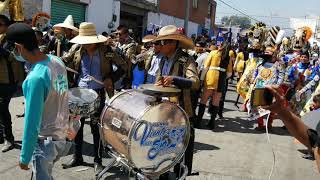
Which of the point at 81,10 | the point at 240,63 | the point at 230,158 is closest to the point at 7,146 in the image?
the point at 230,158

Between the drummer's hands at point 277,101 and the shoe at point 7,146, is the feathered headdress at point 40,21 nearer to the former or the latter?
the shoe at point 7,146

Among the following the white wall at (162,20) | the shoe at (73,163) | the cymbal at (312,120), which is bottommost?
the shoe at (73,163)

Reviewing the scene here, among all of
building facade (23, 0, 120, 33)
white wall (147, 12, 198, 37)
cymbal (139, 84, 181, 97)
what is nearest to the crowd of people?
cymbal (139, 84, 181, 97)

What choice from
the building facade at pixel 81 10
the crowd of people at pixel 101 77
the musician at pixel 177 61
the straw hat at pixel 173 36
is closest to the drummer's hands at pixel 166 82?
the crowd of people at pixel 101 77

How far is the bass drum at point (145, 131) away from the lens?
3609mm

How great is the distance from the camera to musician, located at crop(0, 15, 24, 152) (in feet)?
20.3

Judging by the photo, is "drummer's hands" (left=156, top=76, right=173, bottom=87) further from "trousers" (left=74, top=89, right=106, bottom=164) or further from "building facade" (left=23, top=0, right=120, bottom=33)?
"building facade" (left=23, top=0, right=120, bottom=33)

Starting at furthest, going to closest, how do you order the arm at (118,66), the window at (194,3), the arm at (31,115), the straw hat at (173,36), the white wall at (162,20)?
the window at (194,3) → the white wall at (162,20) → the arm at (118,66) → the straw hat at (173,36) → the arm at (31,115)

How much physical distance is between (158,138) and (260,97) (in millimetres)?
1496

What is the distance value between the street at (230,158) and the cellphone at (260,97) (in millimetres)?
3331

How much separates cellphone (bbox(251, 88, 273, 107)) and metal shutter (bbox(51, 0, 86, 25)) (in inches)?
552

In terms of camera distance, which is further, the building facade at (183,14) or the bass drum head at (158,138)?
the building facade at (183,14)

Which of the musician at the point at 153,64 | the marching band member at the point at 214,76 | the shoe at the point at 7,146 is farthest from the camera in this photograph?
the marching band member at the point at 214,76

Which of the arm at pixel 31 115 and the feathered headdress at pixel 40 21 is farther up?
the feathered headdress at pixel 40 21
